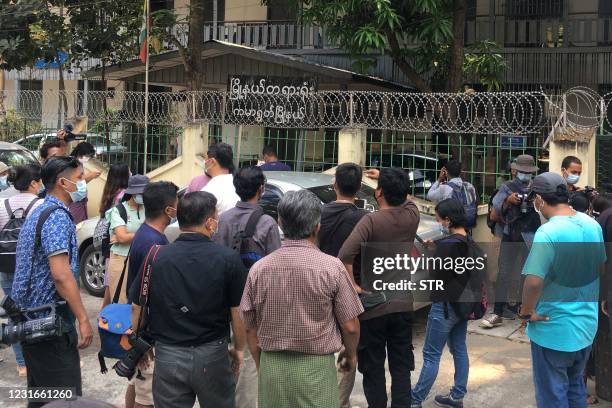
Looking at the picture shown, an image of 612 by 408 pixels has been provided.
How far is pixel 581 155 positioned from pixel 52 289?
5626mm

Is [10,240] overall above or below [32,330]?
above

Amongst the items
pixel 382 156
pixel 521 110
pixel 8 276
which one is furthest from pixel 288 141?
pixel 8 276

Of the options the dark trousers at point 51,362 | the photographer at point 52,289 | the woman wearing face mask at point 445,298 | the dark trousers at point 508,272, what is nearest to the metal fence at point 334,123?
the dark trousers at point 508,272

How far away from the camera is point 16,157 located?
35.9ft

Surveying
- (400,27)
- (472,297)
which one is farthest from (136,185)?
(400,27)

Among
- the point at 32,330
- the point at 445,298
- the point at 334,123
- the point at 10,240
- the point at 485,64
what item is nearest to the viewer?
the point at 32,330

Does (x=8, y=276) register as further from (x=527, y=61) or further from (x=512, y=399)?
(x=527, y=61)

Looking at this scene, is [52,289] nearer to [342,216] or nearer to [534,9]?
[342,216]

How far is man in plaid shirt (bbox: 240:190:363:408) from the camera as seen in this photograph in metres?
3.36

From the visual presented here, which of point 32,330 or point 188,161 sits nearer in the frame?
point 32,330

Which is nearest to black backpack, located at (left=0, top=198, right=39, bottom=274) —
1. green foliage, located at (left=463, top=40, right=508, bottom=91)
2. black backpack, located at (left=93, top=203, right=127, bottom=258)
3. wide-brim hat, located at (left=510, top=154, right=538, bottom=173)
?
black backpack, located at (left=93, top=203, right=127, bottom=258)

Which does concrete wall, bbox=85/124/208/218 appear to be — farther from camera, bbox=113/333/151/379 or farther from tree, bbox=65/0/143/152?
camera, bbox=113/333/151/379

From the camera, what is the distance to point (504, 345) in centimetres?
673

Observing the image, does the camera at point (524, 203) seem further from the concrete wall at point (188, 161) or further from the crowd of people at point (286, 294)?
the concrete wall at point (188, 161)
